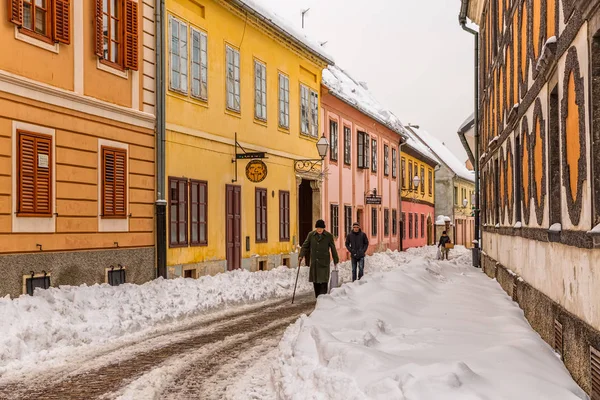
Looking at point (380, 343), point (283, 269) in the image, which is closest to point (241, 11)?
point (283, 269)

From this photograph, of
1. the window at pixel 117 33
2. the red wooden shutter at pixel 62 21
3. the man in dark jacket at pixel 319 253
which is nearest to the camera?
the red wooden shutter at pixel 62 21

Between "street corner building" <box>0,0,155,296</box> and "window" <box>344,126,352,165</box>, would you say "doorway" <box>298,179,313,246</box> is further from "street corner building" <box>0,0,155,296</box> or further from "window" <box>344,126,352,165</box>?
"street corner building" <box>0,0,155,296</box>

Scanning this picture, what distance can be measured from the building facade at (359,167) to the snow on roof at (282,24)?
58.2 inches

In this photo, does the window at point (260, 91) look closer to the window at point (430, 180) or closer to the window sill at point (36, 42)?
the window sill at point (36, 42)

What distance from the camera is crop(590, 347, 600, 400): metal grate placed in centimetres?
571

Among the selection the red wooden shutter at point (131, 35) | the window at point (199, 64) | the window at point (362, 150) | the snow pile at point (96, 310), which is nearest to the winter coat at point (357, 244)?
the snow pile at point (96, 310)

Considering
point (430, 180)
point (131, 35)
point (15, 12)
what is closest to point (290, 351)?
point (15, 12)

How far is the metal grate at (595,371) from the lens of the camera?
5.71 m

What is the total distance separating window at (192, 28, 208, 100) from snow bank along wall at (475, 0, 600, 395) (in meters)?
6.74

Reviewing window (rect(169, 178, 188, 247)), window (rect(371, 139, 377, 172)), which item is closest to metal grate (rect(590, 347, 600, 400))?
window (rect(169, 178, 188, 247))

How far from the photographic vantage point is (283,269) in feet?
66.4

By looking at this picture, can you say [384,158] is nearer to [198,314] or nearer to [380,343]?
[198,314]

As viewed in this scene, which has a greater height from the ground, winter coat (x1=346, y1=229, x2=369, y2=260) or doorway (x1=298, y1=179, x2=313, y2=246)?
doorway (x1=298, y1=179, x2=313, y2=246)

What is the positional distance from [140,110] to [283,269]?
7.41 metres
